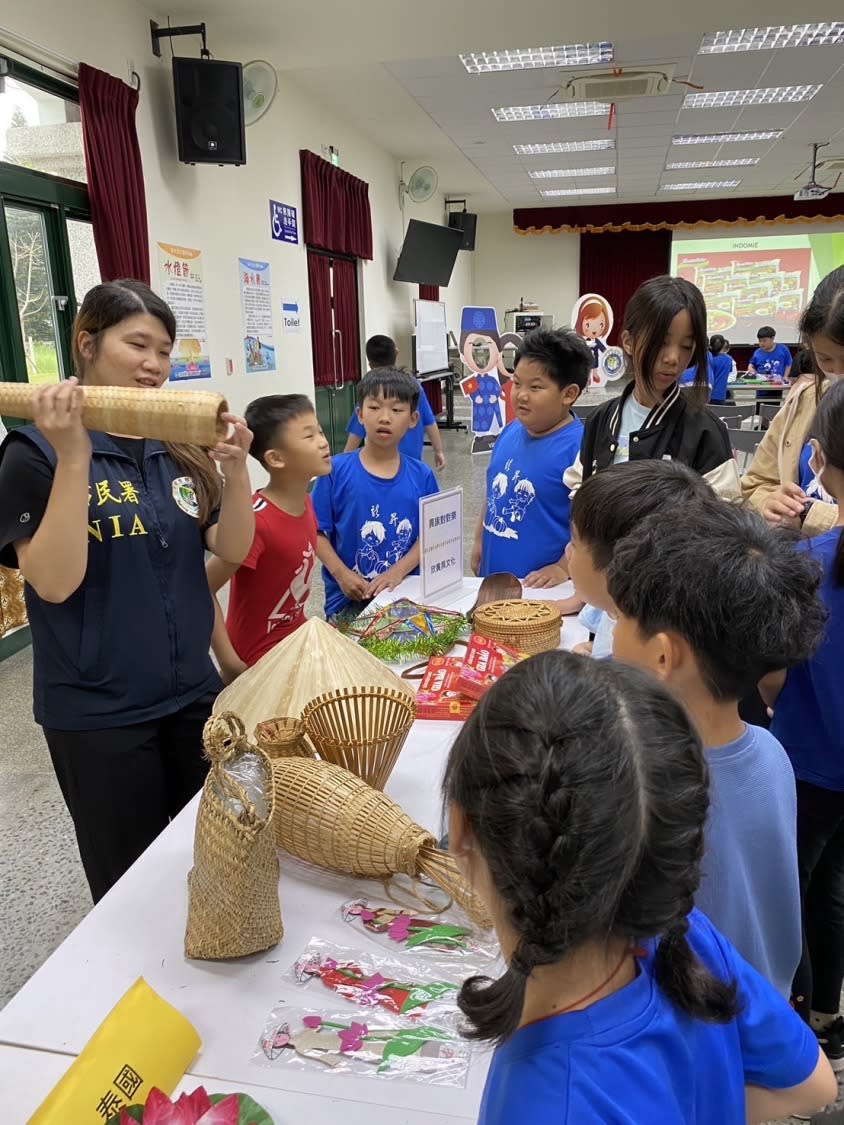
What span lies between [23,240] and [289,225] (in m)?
3.17

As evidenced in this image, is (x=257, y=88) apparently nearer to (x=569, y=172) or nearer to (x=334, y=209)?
(x=334, y=209)

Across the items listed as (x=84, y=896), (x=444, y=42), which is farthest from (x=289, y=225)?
(x=84, y=896)

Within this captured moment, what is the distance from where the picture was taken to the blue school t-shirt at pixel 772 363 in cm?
1066

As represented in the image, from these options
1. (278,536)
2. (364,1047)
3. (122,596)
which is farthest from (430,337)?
(364,1047)

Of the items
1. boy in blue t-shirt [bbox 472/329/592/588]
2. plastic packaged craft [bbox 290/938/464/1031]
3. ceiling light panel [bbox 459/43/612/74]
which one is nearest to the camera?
plastic packaged craft [bbox 290/938/464/1031]

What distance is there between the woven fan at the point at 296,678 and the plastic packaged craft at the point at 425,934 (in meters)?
0.34

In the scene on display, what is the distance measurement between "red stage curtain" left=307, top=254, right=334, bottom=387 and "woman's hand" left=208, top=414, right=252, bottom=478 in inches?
246

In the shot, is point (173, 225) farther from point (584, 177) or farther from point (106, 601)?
point (584, 177)

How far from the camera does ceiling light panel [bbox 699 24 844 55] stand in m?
5.63

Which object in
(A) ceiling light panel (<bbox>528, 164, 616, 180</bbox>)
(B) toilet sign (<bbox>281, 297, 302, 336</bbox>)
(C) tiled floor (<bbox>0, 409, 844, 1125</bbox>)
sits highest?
(A) ceiling light panel (<bbox>528, 164, 616, 180</bbox>)

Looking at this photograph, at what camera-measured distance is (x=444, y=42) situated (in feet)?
17.7

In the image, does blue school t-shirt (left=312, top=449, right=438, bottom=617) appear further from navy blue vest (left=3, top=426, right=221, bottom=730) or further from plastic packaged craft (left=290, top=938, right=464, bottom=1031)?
plastic packaged craft (left=290, top=938, right=464, bottom=1031)

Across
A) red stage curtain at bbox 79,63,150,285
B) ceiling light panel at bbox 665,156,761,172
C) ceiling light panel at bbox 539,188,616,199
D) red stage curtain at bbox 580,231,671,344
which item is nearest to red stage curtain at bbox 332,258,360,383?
red stage curtain at bbox 79,63,150,285

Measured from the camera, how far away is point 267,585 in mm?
1903
